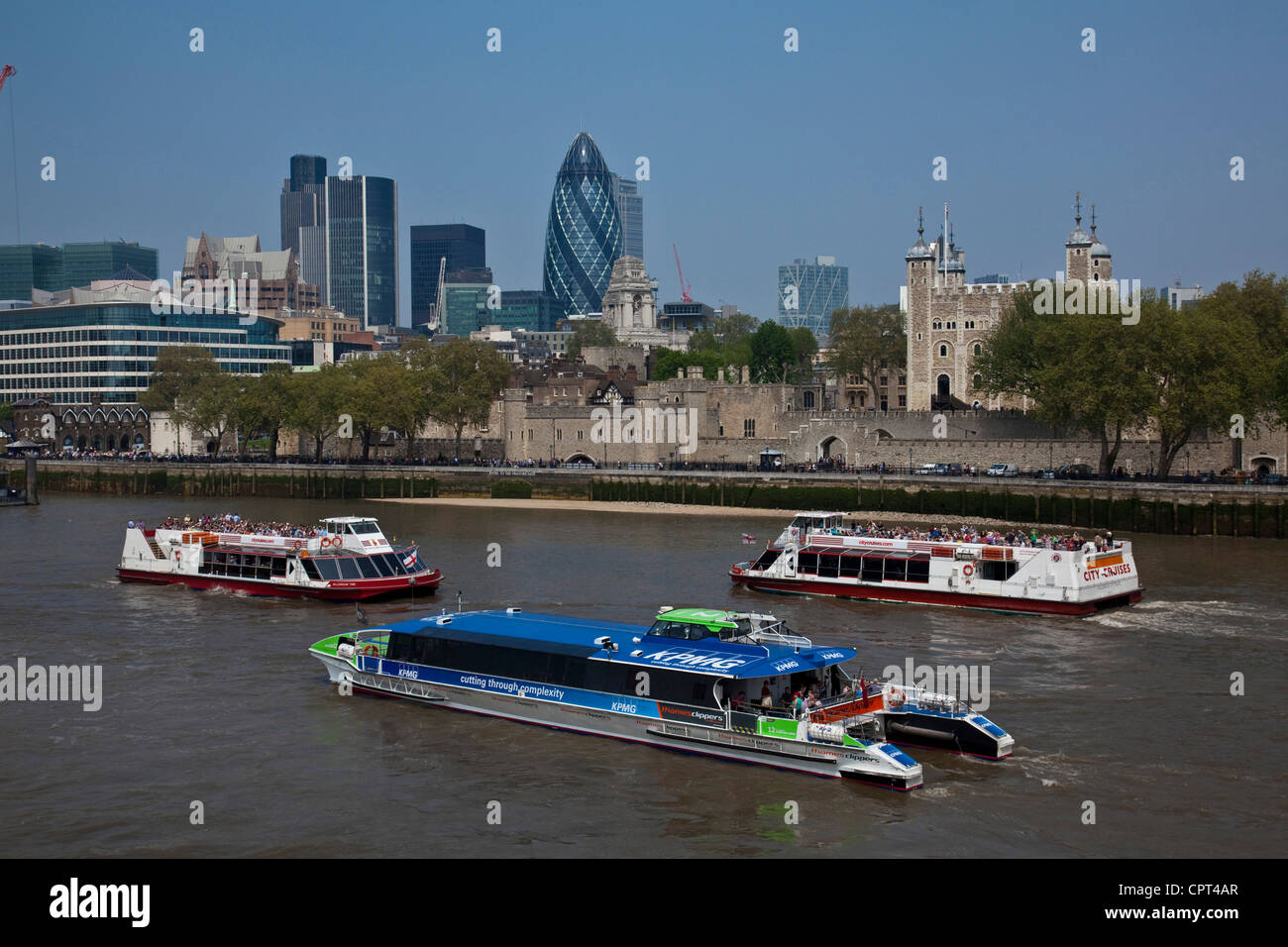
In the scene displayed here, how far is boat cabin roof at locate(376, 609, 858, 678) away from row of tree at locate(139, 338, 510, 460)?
68.8m

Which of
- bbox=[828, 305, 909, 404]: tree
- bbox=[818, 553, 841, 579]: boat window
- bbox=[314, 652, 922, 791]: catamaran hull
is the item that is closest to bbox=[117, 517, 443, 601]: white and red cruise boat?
bbox=[314, 652, 922, 791]: catamaran hull

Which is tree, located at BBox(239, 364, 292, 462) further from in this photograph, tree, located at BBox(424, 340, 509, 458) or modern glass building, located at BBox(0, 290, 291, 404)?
modern glass building, located at BBox(0, 290, 291, 404)

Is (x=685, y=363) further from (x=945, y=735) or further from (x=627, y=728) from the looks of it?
(x=945, y=735)

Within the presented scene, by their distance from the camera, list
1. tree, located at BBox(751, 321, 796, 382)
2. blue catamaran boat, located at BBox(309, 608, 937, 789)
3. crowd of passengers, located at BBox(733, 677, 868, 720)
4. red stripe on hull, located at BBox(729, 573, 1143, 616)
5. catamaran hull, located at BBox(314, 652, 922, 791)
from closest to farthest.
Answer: catamaran hull, located at BBox(314, 652, 922, 791) → blue catamaran boat, located at BBox(309, 608, 937, 789) → crowd of passengers, located at BBox(733, 677, 868, 720) → red stripe on hull, located at BBox(729, 573, 1143, 616) → tree, located at BBox(751, 321, 796, 382)

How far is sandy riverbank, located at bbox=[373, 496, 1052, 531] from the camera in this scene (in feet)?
232

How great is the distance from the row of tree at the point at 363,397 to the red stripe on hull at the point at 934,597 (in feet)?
184

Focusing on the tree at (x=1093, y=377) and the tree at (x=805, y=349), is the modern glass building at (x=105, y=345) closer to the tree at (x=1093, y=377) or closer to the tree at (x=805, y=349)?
the tree at (x=805, y=349)

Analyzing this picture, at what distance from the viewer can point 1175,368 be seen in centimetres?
6650

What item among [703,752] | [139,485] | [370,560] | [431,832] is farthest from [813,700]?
[139,485]

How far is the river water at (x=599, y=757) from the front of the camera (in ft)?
72.2

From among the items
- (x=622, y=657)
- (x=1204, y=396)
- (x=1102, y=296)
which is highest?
(x=1102, y=296)

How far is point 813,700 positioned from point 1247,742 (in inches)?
346
